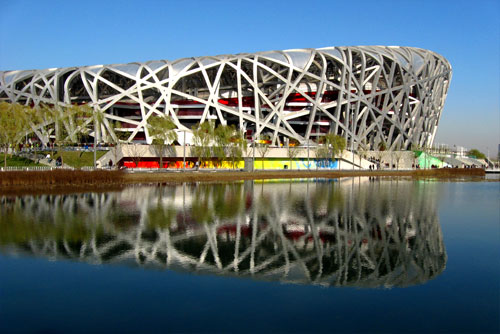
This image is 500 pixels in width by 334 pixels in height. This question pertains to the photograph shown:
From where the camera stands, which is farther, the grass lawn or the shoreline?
the grass lawn

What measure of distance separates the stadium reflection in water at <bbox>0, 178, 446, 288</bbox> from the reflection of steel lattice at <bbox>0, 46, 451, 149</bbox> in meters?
47.7

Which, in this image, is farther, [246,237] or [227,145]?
[227,145]

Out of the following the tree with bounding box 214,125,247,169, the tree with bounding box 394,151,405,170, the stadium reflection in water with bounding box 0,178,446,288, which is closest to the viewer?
the stadium reflection in water with bounding box 0,178,446,288

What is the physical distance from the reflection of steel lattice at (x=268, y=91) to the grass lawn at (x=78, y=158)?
34.9 ft

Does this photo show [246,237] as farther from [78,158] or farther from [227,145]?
[227,145]

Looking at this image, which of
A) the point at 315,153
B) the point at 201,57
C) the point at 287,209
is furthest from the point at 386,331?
the point at 201,57

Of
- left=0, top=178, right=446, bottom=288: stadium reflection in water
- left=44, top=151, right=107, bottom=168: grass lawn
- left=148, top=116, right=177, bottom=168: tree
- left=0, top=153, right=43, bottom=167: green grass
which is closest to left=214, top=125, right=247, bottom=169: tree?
left=148, top=116, right=177, bottom=168: tree

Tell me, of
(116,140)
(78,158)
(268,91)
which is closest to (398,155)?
(268,91)

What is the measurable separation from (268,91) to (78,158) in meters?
36.8

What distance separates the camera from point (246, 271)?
1088 centimetres

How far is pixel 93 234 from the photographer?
49.6 feet

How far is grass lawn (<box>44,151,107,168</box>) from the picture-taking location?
5232 centimetres

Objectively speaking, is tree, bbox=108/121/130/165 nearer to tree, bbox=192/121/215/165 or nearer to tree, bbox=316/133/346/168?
tree, bbox=192/121/215/165

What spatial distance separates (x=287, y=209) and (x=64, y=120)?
4305 cm
